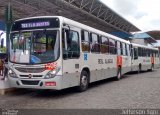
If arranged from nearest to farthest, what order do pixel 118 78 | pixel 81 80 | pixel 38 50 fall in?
1. pixel 38 50
2. pixel 81 80
3. pixel 118 78

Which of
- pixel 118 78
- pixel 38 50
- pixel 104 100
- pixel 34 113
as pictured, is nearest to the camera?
pixel 34 113

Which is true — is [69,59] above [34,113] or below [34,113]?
above

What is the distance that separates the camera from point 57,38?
10656mm

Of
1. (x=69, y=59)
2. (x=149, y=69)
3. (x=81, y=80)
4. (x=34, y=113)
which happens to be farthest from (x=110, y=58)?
(x=149, y=69)

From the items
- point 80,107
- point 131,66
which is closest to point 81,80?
point 80,107

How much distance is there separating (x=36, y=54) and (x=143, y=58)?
18.8 metres

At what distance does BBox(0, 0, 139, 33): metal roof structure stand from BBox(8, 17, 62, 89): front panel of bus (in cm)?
715

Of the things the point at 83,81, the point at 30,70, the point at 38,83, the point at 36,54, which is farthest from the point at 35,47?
the point at 83,81

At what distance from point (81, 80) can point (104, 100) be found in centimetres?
234

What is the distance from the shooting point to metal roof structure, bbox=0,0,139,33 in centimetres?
1972

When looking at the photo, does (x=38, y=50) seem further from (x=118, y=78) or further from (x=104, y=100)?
(x=118, y=78)

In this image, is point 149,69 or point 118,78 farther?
point 149,69

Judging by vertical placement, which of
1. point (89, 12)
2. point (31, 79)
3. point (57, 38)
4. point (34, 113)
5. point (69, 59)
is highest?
point (89, 12)

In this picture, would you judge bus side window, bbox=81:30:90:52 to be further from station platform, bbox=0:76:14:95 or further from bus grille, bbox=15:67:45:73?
station platform, bbox=0:76:14:95
